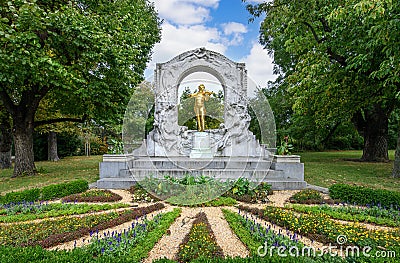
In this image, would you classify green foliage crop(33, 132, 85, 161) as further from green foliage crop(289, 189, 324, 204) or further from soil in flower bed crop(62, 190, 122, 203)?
green foliage crop(289, 189, 324, 204)

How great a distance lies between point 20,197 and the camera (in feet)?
22.0

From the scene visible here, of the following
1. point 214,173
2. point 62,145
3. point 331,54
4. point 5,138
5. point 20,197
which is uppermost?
point 331,54

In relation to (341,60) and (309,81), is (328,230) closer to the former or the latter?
(309,81)

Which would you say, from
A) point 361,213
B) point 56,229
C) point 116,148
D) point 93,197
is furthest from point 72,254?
point 116,148

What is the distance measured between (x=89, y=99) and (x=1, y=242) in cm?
909

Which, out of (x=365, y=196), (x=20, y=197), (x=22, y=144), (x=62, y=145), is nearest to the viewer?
(x=365, y=196)

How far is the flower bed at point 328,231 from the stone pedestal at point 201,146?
7122 millimetres

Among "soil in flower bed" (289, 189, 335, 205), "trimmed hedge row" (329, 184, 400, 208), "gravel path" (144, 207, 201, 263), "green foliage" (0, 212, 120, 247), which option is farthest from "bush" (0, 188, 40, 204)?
"trimmed hedge row" (329, 184, 400, 208)

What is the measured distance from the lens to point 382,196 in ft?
20.8

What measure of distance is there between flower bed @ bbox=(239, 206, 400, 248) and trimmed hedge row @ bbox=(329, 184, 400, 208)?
6.28ft

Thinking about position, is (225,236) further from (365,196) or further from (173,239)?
(365,196)

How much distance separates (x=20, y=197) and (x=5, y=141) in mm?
11969

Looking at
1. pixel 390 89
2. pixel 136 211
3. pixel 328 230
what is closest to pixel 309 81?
pixel 390 89

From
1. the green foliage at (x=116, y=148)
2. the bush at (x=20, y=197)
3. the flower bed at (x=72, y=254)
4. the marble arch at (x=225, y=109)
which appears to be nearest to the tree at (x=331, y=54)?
the marble arch at (x=225, y=109)
